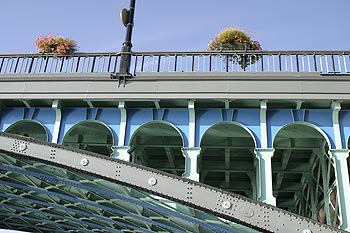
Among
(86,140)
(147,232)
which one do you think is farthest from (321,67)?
(147,232)

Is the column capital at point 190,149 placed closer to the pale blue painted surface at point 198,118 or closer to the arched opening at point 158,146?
the pale blue painted surface at point 198,118

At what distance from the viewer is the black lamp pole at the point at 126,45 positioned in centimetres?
1575

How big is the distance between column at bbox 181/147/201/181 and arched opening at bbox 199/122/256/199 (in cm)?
107

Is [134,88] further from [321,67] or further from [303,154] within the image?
[303,154]

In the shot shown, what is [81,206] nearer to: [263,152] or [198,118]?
[198,118]

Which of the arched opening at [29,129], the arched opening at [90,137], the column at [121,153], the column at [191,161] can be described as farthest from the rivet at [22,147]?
the arched opening at [90,137]

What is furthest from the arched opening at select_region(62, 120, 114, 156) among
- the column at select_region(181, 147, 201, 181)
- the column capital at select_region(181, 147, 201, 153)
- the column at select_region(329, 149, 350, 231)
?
the column at select_region(329, 149, 350, 231)

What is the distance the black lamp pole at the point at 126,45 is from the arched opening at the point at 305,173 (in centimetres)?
496

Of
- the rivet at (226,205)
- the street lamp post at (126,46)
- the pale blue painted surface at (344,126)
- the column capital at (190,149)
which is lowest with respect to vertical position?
the rivet at (226,205)

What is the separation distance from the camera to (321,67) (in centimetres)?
1553

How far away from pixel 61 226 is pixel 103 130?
963 cm

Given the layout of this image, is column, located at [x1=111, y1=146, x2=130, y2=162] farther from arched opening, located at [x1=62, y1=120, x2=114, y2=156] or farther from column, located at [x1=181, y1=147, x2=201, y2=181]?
arched opening, located at [x1=62, y1=120, x2=114, y2=156]

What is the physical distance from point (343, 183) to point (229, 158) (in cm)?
601

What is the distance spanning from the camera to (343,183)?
14.2 meters
